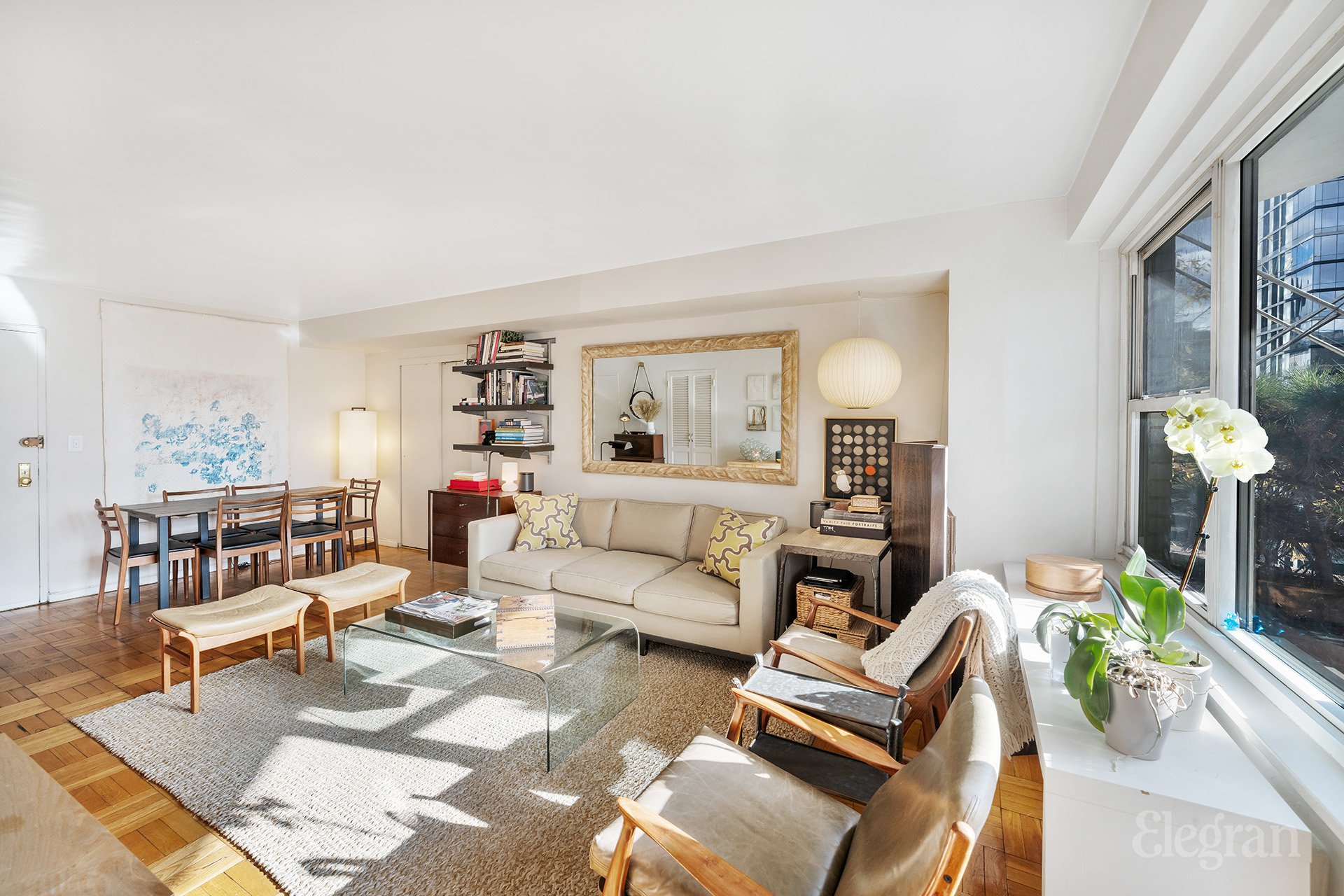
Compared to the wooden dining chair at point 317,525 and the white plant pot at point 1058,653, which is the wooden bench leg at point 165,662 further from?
the white plant pot at point 1058,653

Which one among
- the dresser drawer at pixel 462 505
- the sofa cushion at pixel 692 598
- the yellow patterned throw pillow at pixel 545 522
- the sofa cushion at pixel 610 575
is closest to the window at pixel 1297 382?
the sofa cushion at pixel 692 598

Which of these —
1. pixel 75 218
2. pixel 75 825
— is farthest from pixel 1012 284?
pixel 75 218

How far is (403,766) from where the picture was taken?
2291 mm

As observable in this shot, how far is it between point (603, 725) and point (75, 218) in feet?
12.2

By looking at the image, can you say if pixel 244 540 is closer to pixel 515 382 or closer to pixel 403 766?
pixel 515 382

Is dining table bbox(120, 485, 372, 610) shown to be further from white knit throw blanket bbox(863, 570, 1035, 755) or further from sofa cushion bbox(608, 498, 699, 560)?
white knit throw blanket bbox(863, 570, 1035, 755)

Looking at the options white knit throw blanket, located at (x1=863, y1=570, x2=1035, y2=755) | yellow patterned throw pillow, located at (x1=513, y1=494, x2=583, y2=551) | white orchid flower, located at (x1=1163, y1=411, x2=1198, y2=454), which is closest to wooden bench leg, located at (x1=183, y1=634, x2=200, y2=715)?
yellow patterned throw pillow, located at (x1=513, y1=494, x2=583, y2=551)

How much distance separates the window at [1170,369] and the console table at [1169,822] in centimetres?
82

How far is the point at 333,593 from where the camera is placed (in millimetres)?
3256

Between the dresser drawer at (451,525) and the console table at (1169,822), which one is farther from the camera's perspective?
A: the dresser drawer at (451,525)

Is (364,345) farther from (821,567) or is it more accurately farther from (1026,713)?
(1026,713)

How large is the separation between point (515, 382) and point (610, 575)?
6.79ft

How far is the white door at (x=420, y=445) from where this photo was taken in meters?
5.98

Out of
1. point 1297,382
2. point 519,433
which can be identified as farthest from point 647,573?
point 1297,382
